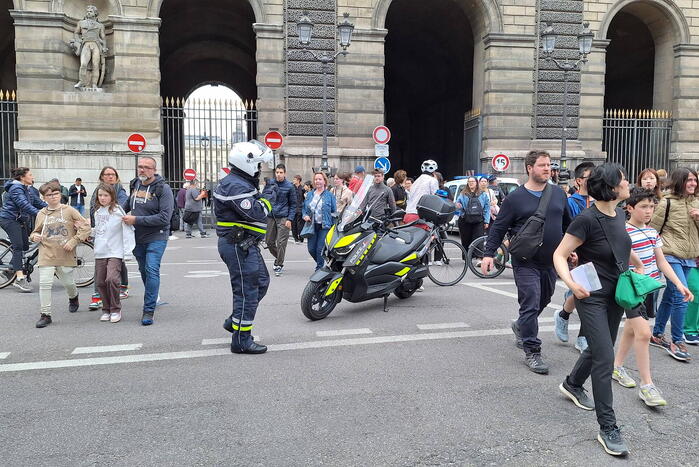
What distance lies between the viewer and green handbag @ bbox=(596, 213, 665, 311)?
11.2 ft

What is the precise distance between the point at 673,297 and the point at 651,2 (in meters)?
19.8

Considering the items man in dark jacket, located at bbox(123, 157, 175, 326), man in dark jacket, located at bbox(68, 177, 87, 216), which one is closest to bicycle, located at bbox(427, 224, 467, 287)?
man in dark jacket, located at bbox(123, 157, 175, 326)

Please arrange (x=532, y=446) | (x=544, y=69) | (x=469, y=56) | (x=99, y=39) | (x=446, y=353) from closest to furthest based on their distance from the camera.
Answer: (x=532, y=446) → (x=446, y=353) → (x=99, y=39) → (x=544, y=69) → (x=469, y=56)

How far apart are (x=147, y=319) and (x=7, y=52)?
25039 mm

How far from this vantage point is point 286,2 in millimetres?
18547

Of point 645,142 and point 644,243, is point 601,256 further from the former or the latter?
point 645,142

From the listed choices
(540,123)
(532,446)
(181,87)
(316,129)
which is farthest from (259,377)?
(181,87)

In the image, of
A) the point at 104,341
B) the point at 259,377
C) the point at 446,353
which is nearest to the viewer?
the point at 259,377

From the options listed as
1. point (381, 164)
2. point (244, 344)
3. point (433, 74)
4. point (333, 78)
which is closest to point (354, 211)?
point (244, 344)

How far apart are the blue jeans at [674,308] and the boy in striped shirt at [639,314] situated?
579 mm

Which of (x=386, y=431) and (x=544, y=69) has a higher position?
(x=544, y=69)

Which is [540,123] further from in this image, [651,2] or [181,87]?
[181,87]

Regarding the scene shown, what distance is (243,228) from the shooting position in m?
5.04

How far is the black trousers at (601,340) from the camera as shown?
3342 millimetres
